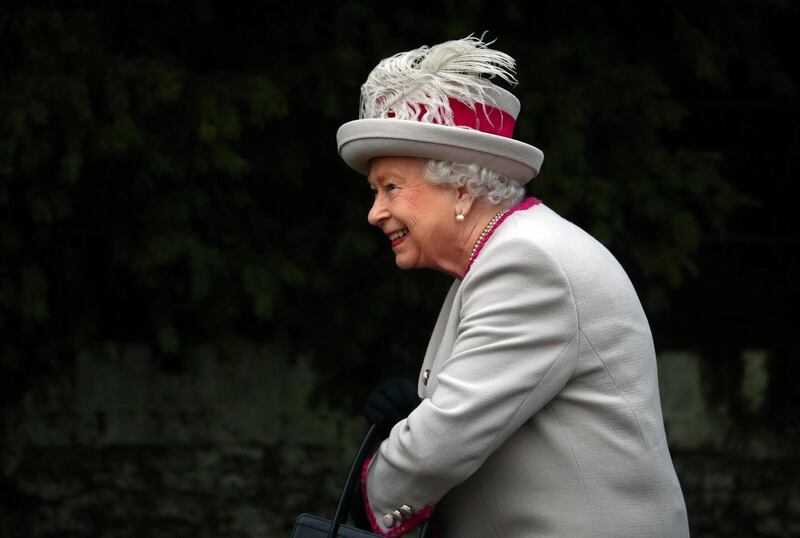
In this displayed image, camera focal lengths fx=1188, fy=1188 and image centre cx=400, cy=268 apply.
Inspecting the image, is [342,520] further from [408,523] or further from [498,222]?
[498,222]

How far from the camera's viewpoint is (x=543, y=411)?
224 cm

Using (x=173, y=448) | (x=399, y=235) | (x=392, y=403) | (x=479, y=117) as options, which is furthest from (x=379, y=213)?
(x=173, y=448)

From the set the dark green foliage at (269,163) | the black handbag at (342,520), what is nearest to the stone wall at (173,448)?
the dark green foliage at (269,163)

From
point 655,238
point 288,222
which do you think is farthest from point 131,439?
point 655,238

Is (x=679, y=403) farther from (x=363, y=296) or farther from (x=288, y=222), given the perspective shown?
(x=288, y=222)

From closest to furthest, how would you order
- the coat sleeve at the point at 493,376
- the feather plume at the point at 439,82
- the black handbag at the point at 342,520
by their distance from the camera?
1. the coat sleeve at the point at 493,376
2. the black handbag at the point at 342,520
3. the feather plume at the point at 439,82

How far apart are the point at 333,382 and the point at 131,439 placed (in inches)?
37.3

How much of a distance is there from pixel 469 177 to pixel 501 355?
0.42 m

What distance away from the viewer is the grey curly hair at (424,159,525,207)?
2.40 m

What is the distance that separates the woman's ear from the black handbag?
18.5 inches

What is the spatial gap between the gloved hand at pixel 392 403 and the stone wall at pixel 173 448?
3.03 metres

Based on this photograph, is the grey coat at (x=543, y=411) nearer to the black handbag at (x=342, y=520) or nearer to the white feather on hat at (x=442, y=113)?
the black handbag at (x=342, y=520)

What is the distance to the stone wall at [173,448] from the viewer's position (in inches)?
210

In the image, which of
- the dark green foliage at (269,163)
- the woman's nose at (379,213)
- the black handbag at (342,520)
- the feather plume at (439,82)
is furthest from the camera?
the dark green foliage at (269,163)
